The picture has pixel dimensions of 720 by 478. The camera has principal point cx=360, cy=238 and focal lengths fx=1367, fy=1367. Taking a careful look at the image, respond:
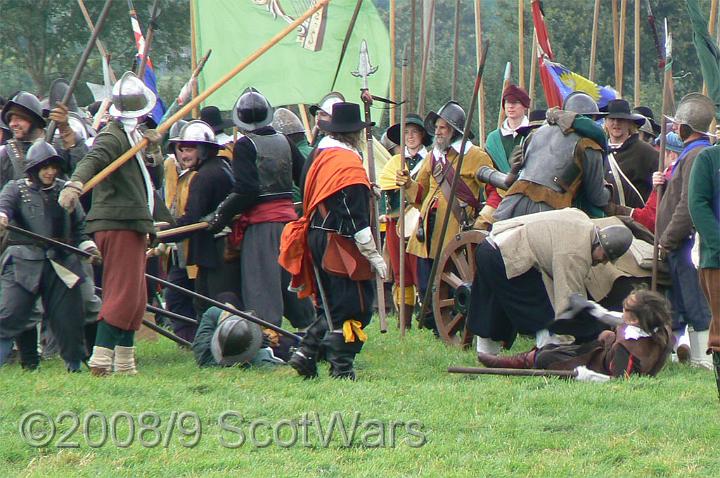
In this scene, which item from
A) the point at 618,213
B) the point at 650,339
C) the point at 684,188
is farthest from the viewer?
the point at 618,213

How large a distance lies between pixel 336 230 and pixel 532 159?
1.87m

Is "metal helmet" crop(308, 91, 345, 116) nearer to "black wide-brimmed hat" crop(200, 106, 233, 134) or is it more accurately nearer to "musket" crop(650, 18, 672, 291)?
"black wide-brimmed hat" crop(200, 106, 233, 134)

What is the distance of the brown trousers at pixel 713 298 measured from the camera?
702cm

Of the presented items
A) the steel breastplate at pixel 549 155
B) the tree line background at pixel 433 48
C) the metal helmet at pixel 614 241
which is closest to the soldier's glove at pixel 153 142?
the steel breastplate at pixel 549 155

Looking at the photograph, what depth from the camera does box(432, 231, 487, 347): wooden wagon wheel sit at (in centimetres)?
997

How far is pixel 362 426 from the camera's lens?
675cm

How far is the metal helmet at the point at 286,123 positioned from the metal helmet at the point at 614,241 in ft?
11.0

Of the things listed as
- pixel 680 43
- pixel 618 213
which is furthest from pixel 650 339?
pixel 680 43

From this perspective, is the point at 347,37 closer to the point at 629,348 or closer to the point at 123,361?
the point at 123,361

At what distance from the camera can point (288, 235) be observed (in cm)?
847

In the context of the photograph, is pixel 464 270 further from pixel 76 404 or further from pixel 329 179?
pixel 76 404

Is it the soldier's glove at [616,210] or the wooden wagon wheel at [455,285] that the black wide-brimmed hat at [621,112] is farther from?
the wooden wagon wheel at [455,285]

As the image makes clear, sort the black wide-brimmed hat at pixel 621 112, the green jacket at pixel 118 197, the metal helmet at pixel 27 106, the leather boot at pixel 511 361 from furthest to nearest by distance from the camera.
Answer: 1. the black wide-brimmed hat at pixel 621 112
2. the metal helmet at pixel 27 106
3. the leather boot at pixel 511 361
4. the green jacket at pixel 118 197

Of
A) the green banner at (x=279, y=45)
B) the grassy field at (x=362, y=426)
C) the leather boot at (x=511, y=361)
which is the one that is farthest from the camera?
the green banner at (x=279, y=45)
